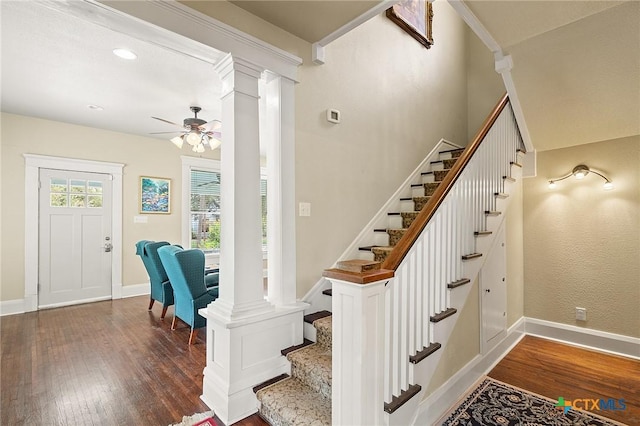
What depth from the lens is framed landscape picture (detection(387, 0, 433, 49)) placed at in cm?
366

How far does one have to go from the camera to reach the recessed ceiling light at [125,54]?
2787 mm

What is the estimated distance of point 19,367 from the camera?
276cm

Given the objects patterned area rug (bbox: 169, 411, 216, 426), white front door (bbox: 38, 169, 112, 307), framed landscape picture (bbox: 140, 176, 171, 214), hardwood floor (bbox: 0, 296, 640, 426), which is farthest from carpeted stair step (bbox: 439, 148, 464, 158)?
white front door (bbox: 38, 169, 112, 307)

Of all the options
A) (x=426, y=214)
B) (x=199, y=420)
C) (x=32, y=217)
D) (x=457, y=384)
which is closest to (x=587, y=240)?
(x=457, y=384)

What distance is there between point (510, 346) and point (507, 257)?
990 mm

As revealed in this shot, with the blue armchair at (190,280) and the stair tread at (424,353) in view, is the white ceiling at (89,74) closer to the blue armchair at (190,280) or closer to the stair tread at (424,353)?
the blue armchair at (190,280)

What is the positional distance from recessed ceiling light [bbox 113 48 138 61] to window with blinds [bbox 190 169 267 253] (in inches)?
132

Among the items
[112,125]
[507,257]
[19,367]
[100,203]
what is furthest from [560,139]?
[100,203]

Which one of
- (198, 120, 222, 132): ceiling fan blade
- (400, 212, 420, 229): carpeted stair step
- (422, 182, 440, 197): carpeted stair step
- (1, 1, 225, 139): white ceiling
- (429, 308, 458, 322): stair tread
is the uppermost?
(1, 1, 225, 139): white ceiling

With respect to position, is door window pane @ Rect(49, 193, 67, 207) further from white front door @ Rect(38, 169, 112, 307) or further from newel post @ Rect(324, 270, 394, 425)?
newel post @ Rect(324, 270, 394, 425)

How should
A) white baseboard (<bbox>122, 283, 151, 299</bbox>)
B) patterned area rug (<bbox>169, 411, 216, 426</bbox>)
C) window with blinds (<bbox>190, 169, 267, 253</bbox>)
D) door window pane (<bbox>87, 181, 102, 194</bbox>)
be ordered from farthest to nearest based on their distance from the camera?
window with blinds (<bbox>190, 169, 267, 253</bbox>) → white baseboard (<bbox>122, 283, 151, 299</bbox>) → door window pane (<bbox>87, 181, 102, 194</bbox>) → patterned area rug (<bbox>169, 411, 216, 426</bbox>)

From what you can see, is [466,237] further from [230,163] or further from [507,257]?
[230,163]

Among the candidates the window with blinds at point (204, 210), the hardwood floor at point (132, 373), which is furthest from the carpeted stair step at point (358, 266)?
the window with blinds at point (204, 210)

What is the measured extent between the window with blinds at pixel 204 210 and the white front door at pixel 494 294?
417 cm
